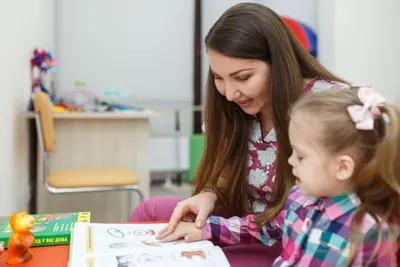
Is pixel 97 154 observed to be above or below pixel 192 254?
below

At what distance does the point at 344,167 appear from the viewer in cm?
70

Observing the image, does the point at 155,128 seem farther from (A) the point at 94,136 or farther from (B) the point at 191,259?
(B) the point at 191,259

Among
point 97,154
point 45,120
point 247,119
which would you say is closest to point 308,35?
point 97,154

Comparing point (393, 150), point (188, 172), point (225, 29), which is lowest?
point (188, 172)

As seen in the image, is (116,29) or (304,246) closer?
(304,246)

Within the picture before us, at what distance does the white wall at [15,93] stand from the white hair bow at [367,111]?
162cm

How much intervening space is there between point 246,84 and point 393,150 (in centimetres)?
45

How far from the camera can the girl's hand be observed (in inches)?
36.7

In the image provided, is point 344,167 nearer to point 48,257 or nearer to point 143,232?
point 143,232

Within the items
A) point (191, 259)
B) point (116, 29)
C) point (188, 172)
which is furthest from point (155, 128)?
point (191, 259)

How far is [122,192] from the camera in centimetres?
256

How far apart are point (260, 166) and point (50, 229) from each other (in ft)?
1.70

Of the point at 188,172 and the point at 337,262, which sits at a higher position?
the point at 337,262

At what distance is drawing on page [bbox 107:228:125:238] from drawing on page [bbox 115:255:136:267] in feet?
0.41
